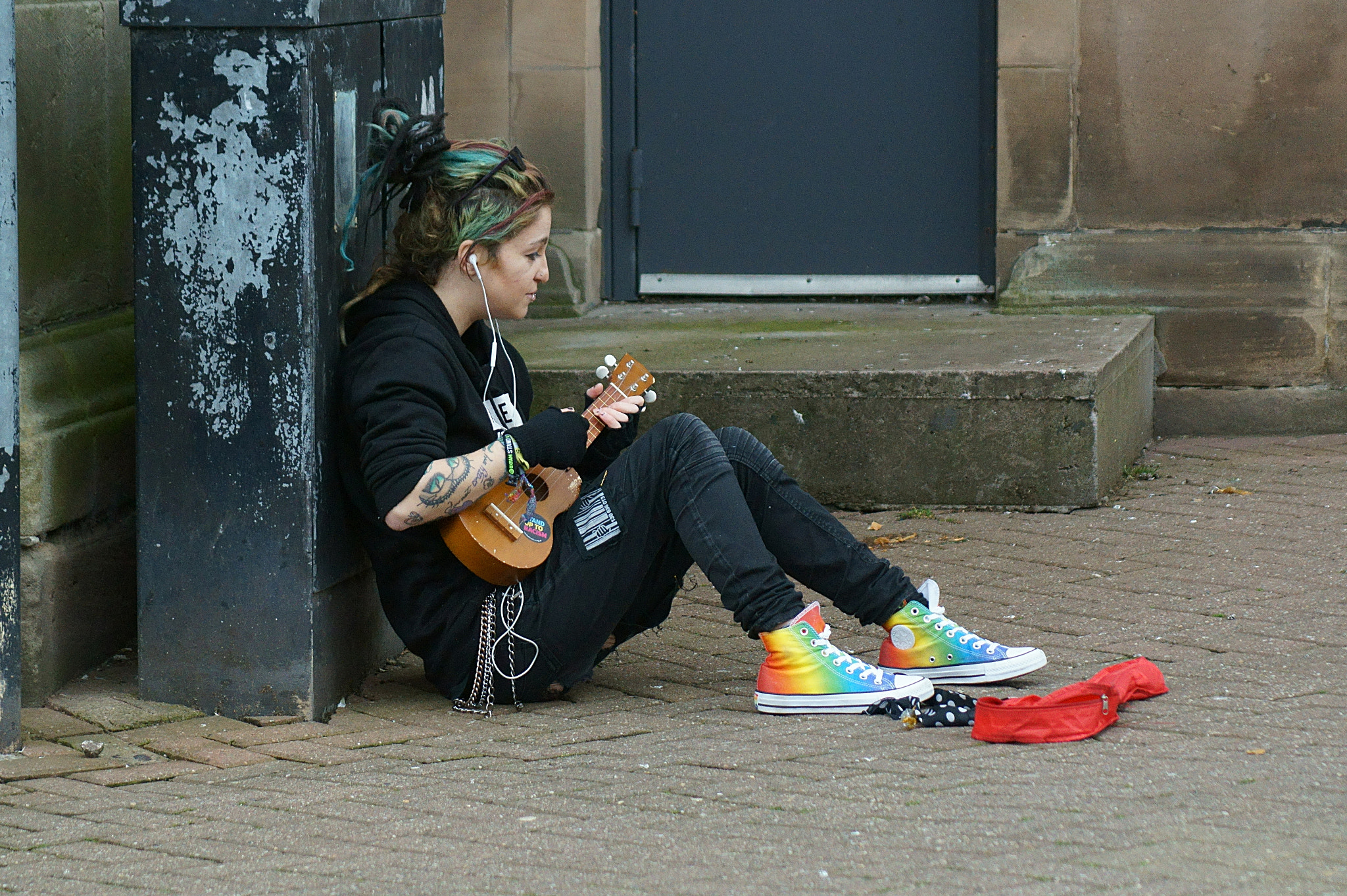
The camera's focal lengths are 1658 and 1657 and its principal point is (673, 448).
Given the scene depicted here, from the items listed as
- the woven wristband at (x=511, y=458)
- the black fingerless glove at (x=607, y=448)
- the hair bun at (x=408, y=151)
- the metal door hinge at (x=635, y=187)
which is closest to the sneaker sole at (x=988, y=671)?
the black fingerless glove at (x=607, y=448)

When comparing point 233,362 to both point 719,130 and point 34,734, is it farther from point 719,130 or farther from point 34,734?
point 719,130

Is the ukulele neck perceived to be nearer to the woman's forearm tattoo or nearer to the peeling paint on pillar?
the woman's forearm tattoo

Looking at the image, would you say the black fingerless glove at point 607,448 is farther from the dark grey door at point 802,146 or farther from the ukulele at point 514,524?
the dark grey door at point 802,146

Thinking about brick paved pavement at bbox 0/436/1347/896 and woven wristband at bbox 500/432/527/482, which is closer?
brick paved pavement at bbox 0/436/1347/896

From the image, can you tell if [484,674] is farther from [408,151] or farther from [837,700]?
[408,151]

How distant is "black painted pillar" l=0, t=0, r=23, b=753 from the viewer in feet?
10.5

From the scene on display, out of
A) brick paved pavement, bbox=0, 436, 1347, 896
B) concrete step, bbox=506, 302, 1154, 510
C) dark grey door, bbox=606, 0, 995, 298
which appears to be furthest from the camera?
dark grey door, bbox=606, 0, 995, 298

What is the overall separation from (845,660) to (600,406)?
78 cm

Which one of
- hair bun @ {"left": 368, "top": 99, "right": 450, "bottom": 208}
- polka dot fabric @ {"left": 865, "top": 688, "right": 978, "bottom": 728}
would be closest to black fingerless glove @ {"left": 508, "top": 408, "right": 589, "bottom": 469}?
hair bun @ {"left": 368, "top": 99, "right": 450, "bottom": 208}

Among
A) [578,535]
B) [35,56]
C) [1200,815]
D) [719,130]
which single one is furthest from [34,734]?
[719,130]

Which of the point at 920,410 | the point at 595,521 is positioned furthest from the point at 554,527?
the point at 920,410

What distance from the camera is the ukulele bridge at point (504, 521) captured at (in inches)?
136

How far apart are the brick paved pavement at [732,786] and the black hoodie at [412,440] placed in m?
0.22

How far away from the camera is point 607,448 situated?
152 inches
